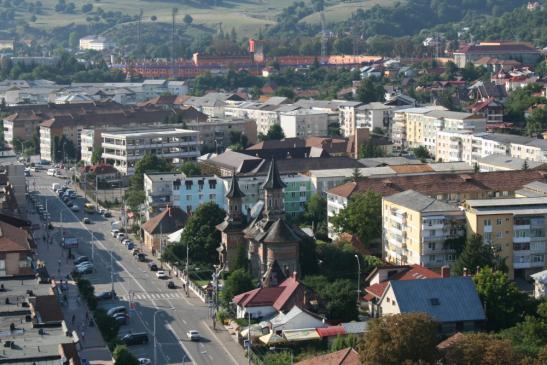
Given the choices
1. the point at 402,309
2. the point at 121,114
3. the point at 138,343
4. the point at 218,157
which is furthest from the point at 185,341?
the point at 121,114

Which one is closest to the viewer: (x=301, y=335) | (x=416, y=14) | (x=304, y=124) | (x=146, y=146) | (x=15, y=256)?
(x=301, y=335)

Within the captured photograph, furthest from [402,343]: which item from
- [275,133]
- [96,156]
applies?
[275,133]

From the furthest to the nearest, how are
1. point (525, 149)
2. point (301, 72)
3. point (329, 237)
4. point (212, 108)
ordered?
point (301, 72) → point (212, 108) → point (525, 149) → point (329, 237)

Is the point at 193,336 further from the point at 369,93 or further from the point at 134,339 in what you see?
the point at 369,93

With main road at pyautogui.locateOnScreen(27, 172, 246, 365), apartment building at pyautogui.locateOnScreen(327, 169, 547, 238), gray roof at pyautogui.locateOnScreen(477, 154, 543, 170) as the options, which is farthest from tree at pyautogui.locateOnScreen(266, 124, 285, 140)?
apartment building at pyautogui.locateOnScreen(327, 169, 547, 238)

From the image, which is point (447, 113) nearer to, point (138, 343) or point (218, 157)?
point (218, 157)

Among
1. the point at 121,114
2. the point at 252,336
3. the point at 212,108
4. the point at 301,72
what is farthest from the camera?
the point at 301,72
